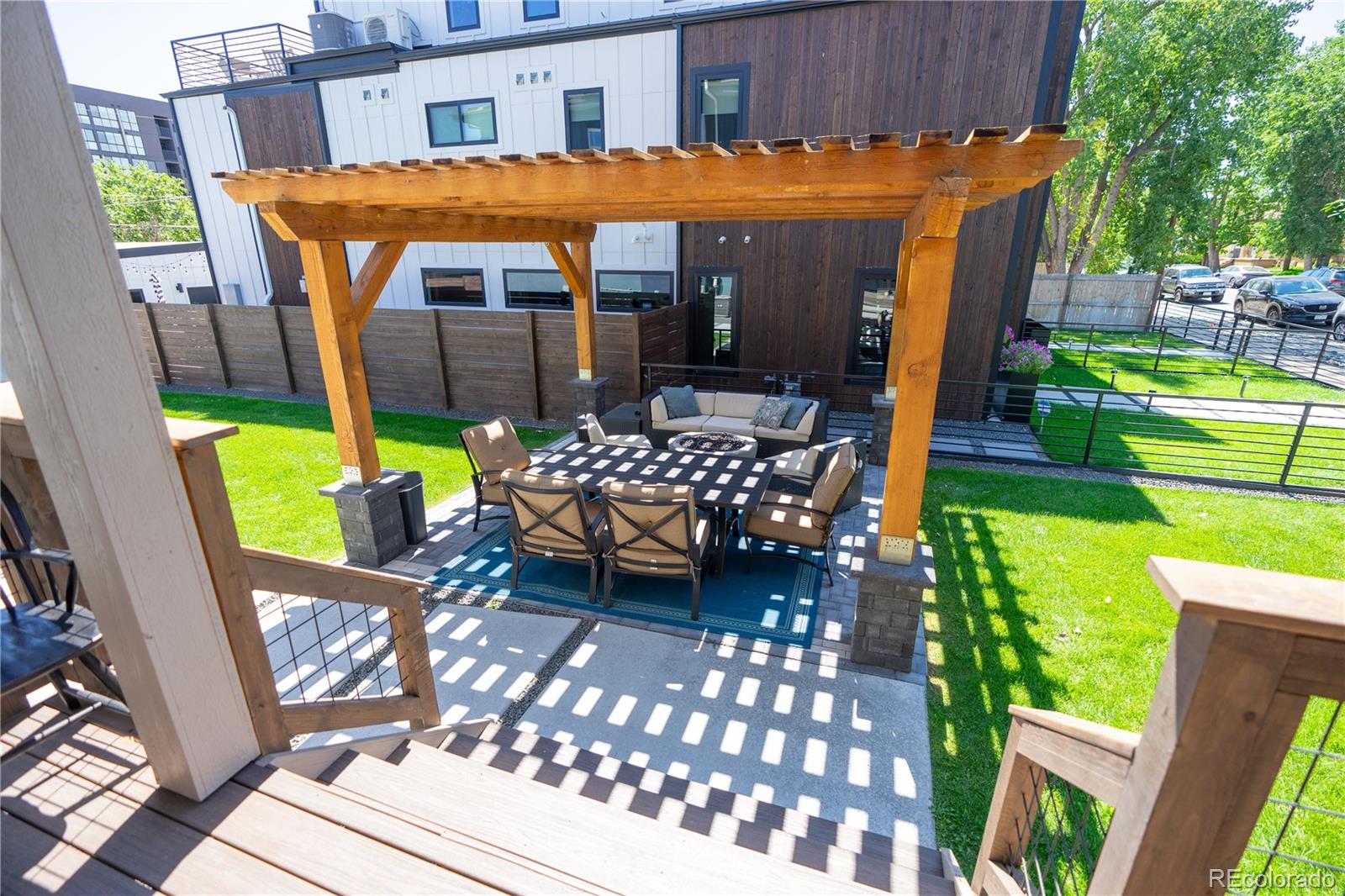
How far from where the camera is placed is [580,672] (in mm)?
3922

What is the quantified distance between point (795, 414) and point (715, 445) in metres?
1.46

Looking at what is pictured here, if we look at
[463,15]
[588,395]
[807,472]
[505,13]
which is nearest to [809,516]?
[807,472]

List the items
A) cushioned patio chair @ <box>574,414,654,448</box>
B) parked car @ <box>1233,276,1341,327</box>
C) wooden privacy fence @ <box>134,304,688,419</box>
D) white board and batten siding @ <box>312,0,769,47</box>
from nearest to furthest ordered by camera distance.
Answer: cushioned patio chair @ <box>574,414,654,448</box> < wooden privacy fence @ <box>134,304,688,419</box> < white board and batten siding @ <box>312,0,769,47</box> < parked car @ <box>1233,276,1341,327</box>

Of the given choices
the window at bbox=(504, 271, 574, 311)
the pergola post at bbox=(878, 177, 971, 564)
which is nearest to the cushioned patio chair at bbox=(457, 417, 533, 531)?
the pergola post at bbox=(878, 177, 971, 564)

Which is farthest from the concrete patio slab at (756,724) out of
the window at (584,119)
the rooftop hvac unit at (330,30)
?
the rooftop hvac unit at (330,30)

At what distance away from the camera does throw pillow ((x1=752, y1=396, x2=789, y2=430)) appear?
750cm

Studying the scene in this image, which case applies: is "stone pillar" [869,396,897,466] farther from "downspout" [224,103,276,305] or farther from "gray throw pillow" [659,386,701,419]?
"downspout" [224,103,276,305]

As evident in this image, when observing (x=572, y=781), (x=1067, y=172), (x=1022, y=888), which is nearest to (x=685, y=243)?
(x=572, y=781)

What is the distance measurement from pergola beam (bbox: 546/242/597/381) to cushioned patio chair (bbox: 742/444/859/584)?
4.37 metres

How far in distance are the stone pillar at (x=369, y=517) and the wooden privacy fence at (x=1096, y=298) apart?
66.1 feet

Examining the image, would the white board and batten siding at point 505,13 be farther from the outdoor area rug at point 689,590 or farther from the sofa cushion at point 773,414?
the outdoor area rug at point 689,590

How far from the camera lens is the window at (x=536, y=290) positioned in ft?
36.3

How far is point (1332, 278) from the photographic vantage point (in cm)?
1878

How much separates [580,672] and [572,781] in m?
1.35
